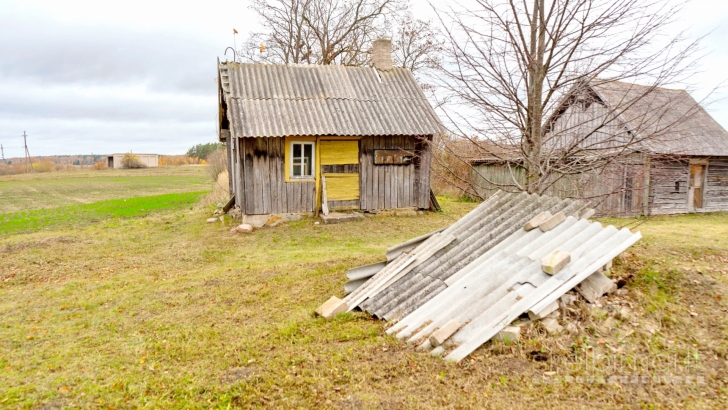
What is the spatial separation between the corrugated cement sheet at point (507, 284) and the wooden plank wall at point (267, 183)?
29.3 ft

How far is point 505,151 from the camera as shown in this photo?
692 cm

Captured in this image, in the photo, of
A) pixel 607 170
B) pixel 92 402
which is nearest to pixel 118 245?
pixel 92 402

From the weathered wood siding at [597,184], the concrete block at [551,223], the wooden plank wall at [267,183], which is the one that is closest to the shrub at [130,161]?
the wooden plank wall at [267,183]

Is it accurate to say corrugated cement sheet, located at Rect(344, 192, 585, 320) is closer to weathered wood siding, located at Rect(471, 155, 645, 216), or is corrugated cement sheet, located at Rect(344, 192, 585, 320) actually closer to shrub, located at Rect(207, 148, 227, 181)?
weathered wood siding, located at Rect(471, 155, 645, 216)

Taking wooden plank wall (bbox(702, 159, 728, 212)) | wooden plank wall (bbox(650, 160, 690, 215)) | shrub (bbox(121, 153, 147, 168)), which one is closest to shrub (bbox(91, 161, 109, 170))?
shrub (bbox(121, 153, 147, 168))

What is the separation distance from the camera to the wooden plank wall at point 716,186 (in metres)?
18.0

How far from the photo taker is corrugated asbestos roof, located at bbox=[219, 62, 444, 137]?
13078 millimetres

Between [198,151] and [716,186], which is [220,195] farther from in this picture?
[198,151]

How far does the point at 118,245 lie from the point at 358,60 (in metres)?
17.2

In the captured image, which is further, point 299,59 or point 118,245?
point 299,59

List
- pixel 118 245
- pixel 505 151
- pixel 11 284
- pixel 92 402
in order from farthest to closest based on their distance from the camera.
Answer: pixel 118 245
pixel 11 284
pixel 505 151
pixel 92 402

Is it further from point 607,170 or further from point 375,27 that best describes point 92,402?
point 375,27

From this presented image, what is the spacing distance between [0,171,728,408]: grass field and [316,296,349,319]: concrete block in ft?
0.39

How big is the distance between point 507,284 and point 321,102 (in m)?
10.7
